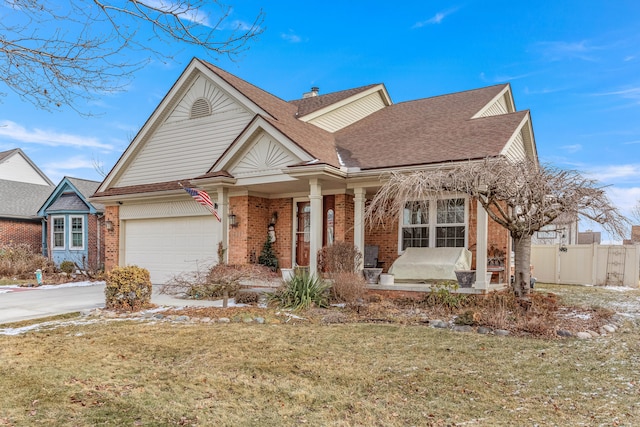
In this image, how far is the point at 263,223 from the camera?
1431 cm

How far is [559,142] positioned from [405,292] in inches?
376

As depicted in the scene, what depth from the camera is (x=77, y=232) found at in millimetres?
21422

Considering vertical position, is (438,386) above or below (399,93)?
below

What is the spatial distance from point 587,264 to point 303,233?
36.1 ft

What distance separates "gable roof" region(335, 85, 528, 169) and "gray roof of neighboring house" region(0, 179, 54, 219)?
18.9 metres

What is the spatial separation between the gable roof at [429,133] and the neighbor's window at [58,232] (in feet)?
49.5

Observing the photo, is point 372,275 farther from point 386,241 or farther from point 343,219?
point 343,219

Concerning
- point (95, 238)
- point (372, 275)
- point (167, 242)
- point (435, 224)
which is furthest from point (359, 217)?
point (95, 238)

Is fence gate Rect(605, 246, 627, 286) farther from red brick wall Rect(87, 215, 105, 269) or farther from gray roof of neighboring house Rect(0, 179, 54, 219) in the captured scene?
gray roof of neighboring house Rect(0, 179, 54, 219)

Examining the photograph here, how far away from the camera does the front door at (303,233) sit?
1398 centimetres

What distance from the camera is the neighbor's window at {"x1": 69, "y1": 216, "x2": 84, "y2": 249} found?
21297mm

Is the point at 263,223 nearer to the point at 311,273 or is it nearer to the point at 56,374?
the point at 311,273

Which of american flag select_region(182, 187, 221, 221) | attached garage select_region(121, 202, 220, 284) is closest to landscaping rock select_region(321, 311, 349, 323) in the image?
american flag select_region(182, 187, 221, 221)

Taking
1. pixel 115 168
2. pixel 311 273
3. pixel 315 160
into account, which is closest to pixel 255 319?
pixel 311 273
